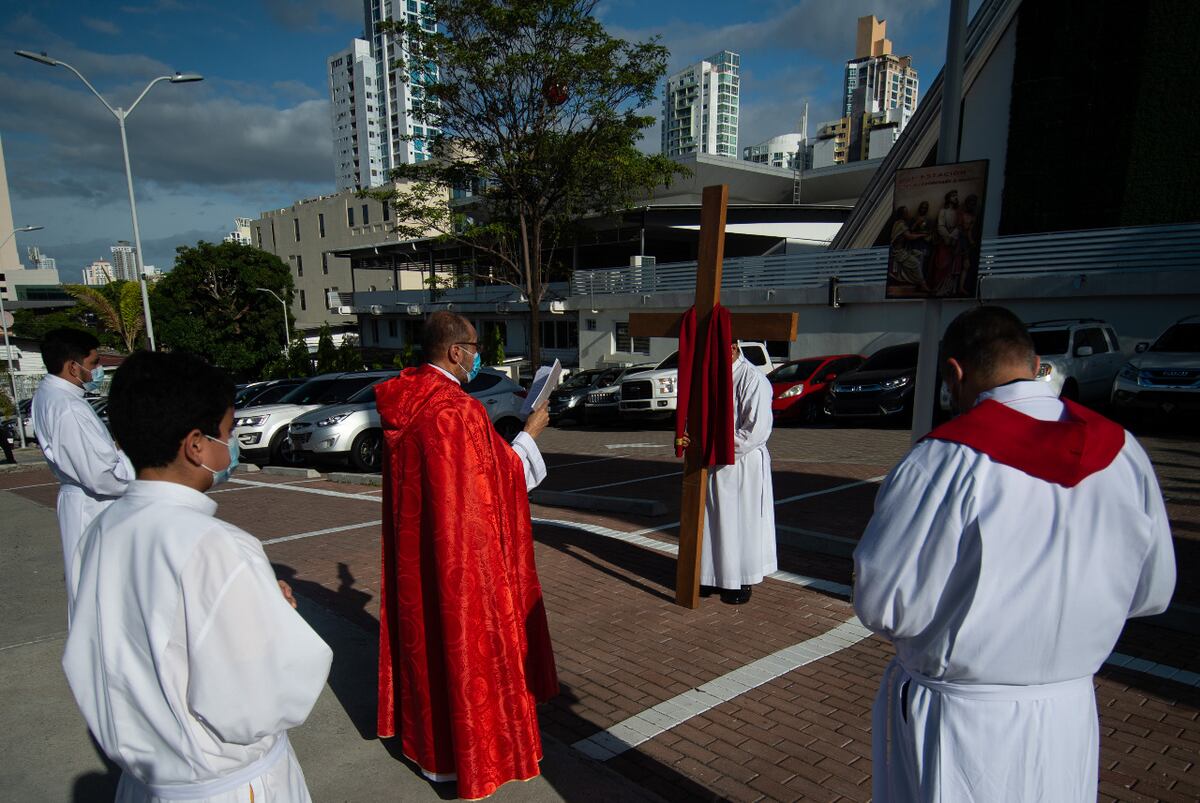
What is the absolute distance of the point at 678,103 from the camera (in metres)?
176

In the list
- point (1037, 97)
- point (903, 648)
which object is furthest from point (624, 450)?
point (1037, 97)

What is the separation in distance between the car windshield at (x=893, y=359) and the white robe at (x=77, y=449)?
15.2 metres

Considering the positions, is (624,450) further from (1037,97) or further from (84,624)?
(1037,97)

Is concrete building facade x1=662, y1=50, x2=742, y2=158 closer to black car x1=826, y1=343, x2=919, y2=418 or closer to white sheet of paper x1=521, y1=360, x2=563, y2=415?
black car x1=826, y1=343, x2=919, y2=418

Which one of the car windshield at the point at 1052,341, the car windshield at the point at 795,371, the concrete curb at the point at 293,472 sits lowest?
the concrete curb at the point at 293,472

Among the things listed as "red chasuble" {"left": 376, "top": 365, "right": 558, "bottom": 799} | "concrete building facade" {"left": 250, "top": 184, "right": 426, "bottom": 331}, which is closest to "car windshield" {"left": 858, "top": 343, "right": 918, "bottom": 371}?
"red chasuble" {"left": 376, "top": 365, "right": 558, "bottom": 799}

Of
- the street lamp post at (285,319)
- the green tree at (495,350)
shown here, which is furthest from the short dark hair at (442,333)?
the street lamp post at (285,319)

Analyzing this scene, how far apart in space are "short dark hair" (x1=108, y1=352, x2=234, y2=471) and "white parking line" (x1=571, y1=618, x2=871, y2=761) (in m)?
2.51

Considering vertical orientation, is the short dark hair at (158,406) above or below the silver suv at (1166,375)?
above

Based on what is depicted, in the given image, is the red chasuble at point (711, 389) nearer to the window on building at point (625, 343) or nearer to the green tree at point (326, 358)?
the window on building at point (625, 343)

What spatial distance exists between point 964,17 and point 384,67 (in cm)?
16199

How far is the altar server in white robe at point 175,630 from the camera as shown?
5.18ft

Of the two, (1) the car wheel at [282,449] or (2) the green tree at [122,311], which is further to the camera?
(2) the green tree at [122,311]

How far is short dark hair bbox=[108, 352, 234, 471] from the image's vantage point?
5.52ft
